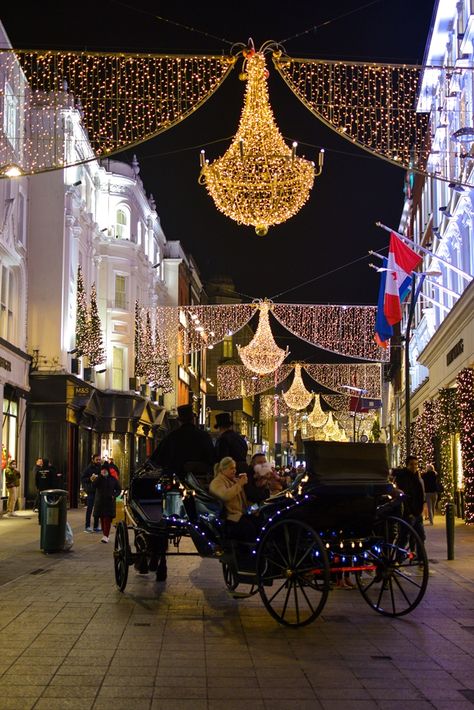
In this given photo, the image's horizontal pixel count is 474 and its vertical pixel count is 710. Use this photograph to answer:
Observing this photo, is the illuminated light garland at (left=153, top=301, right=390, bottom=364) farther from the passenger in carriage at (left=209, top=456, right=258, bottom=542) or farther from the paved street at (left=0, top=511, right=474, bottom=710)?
the passenger in carriage at (left=209, top=456, right=258, bottom=542)

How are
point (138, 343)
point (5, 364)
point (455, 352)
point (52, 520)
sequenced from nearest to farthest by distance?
point (52, 520), point (5, 364), point (455, 352), point (138, 343)

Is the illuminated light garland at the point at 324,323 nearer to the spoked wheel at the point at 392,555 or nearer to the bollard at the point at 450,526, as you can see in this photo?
the bollard at the point at 450,526

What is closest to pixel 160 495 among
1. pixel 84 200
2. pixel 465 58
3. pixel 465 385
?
pixel 465 385

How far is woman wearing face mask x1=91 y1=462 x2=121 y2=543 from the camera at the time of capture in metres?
19.3

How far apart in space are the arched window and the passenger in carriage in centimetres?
3688

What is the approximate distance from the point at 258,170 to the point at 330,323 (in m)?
21.4

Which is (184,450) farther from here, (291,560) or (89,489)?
(89,489)

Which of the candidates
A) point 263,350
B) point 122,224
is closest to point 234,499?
point 263,350

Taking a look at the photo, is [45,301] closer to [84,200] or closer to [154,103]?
[84,200]

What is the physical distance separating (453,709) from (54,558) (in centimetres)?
1130

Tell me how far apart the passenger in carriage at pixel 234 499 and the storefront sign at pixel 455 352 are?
65.2 feet

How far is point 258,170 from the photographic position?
1631cm

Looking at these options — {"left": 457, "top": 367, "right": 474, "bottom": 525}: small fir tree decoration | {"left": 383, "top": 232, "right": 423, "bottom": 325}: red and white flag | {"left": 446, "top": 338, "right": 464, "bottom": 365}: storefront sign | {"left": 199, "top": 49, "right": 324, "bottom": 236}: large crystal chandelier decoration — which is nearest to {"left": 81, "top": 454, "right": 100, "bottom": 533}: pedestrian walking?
{"left": 199, "top": 49, "right": 324, "bottom": 236}: large crystal chandelier decoration

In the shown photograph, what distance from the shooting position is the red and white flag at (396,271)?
27516 mm
